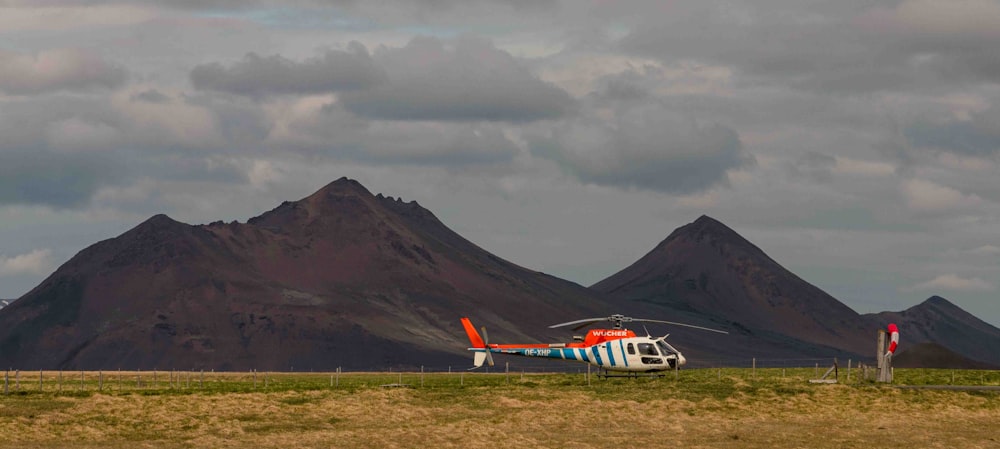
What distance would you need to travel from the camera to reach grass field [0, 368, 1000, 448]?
169ft

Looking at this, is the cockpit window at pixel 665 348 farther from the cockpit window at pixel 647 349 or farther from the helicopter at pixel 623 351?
the cockpit window at pixel 647 349

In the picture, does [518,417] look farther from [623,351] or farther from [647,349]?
[647,349]

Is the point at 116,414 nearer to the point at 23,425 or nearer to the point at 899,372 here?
the point at 23,425

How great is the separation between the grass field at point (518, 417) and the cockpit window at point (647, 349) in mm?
2073

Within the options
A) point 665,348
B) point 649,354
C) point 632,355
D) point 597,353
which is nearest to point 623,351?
point 632,355

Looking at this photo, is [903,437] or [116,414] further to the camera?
[116,414]

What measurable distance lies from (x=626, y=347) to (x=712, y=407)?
13.2m

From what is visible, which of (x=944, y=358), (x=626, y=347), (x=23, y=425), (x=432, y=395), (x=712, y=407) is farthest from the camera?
(x=944, y=358)

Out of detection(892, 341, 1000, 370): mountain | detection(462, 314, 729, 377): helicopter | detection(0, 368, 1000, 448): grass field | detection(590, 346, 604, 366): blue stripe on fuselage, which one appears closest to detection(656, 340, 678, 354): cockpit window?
detection(462, 314, 729, 377): helicopter

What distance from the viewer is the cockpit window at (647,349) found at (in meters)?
75.0

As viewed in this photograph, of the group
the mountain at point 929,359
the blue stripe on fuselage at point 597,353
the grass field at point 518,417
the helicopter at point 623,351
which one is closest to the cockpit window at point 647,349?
the helicopter at point 623,351

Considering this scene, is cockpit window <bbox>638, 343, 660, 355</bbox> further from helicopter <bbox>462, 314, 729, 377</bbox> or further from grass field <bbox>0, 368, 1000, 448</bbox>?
grass field <bbox>0, 368, 1000, 448</bbox>

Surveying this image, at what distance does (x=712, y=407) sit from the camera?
2457 inches

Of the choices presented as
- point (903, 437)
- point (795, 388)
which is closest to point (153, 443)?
point (903, 437)
